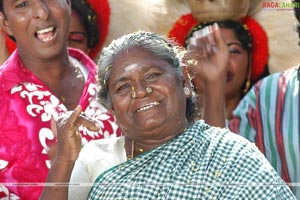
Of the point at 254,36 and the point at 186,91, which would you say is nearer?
the point at 186,91

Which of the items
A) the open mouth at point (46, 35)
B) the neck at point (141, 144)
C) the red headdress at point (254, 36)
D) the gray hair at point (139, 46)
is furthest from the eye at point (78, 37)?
the neck at point (141, 144)

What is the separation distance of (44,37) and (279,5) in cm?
103

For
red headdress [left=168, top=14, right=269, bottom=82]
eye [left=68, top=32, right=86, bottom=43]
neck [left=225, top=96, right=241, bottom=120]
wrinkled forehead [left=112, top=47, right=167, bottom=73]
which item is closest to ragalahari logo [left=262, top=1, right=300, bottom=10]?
red headdress [left=168, top=14, right=269, bottom=82]

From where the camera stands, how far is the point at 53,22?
279 centimetres

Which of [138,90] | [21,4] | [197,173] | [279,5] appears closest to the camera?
[197,173]

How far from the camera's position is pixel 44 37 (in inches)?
110

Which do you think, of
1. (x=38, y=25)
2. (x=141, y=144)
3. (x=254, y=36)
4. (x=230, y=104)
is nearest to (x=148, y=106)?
(x=141, y=144)

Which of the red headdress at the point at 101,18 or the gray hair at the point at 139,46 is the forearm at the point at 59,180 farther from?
the red headdress at the point at 101,18

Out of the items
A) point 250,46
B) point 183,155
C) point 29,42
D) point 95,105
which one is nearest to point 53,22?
point 29,42

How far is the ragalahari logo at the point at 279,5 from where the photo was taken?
128 inches

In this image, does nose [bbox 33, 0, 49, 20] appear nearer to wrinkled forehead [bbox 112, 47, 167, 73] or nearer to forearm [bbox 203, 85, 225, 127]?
wrinkled forehead [bbox 112, 47, 167, 73]

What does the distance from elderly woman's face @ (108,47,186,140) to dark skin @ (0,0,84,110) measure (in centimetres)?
40

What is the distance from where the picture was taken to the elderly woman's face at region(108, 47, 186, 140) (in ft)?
7.86

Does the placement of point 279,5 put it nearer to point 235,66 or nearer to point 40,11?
point 235,66
